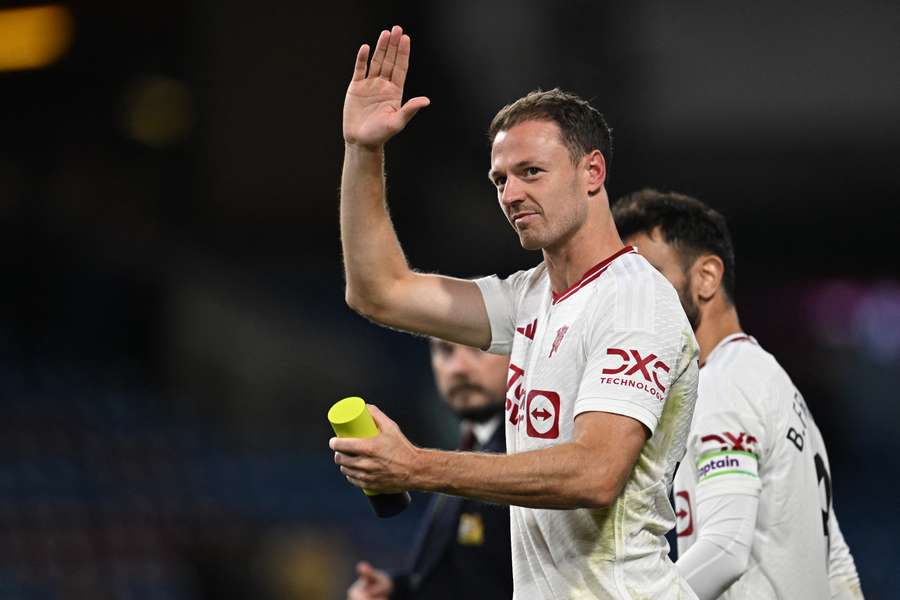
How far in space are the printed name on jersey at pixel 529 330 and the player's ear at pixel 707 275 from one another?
2.80ft

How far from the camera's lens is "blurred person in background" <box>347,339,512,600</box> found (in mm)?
4664

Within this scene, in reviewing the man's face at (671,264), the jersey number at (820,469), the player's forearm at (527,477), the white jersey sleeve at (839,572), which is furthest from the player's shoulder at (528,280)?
the white jersey sleeve at (839,572)

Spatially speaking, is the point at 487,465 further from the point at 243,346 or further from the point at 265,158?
the point at 265,158

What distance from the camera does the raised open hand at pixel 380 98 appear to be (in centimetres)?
316

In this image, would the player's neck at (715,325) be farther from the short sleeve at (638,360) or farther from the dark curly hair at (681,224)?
the short sleeve at (638,360)

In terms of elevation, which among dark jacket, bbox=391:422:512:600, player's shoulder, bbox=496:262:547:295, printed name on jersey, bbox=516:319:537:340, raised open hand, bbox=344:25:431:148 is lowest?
dark jacket, bbox=391:422:512:600

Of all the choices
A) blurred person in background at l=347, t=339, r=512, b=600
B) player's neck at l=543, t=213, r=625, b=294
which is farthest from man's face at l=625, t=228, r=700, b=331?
blurred person in background at l=347, t=339, r=512, b=600

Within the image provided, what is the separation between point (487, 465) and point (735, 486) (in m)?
1.13

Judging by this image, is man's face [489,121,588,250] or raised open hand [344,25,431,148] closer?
man's face [489,121,588,250]

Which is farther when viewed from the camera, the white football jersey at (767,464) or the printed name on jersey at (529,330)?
the white football jersey at (767,464)

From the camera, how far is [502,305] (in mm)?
3312

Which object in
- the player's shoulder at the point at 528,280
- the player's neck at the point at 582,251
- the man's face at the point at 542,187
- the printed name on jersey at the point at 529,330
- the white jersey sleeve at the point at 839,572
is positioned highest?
the man's face at the point at 542,187

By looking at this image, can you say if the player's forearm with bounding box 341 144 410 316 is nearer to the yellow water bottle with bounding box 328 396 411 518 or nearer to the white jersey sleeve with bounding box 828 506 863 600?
the yellow water bottle with bounding box 328 396 411 518

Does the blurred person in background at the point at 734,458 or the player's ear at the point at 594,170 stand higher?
the player's ear at the point at 594,170
